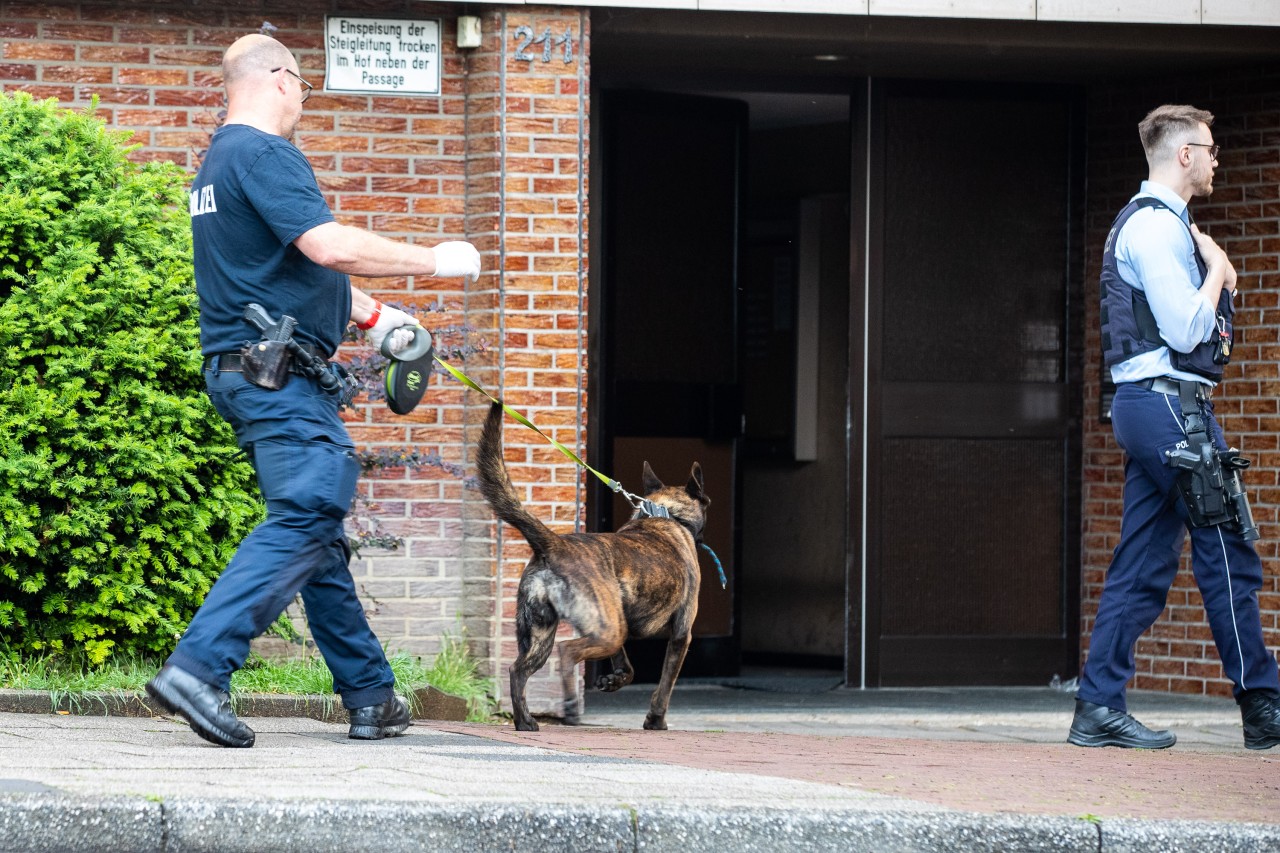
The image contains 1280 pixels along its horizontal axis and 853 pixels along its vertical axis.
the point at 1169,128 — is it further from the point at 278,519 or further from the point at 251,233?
the point at 278,519

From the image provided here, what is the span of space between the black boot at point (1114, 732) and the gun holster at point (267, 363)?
3079 millimetres

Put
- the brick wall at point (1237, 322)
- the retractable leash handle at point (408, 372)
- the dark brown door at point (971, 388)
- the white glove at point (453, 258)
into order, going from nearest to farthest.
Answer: the white glove at point (453, 258) → the retractable leash handle at point (408, 372) → the brick wall at point (1237, 322) → the dark brown door at point (971, 388)

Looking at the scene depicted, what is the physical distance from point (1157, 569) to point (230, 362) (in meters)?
3.20

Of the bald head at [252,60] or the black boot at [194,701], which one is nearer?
the black boot at [194,701]

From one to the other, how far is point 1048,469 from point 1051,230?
1.23 m

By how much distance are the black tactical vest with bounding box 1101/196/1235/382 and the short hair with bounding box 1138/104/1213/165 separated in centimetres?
21

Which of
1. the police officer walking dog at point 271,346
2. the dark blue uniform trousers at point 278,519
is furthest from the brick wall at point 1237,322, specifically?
the dark blue uniform trousers at point 278,519

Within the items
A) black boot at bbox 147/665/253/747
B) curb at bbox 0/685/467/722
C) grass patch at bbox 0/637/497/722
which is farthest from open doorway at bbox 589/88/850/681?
black boot at bbox 147/665/253/747

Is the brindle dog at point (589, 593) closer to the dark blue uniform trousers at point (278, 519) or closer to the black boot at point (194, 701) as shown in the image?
the dark blue uniform trousers at point (278, 519)

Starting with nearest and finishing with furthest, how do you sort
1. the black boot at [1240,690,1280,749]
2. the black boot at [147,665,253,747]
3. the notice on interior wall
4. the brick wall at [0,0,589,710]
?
the black boot at [147,665,253,747], the black boot at [1240,690,1280,749], the brick wall at [0,0,589,710], the notice on interior wall

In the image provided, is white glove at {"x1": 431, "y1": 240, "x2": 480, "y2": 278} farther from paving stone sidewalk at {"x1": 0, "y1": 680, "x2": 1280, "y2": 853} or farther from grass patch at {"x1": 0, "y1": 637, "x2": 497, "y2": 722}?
grass patch at {"x1": 0, "y1": 637, "x2": 497, "y2": 722}

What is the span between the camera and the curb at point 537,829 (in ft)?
12.1

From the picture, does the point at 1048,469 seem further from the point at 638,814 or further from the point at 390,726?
the point at 638,814

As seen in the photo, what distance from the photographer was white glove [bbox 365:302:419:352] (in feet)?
17.1
